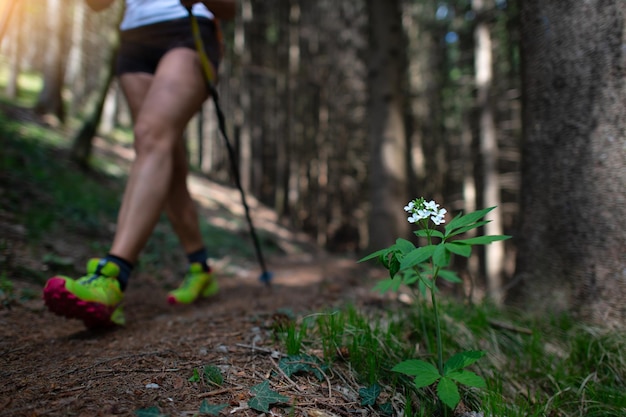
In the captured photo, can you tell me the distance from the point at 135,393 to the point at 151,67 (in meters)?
1.93

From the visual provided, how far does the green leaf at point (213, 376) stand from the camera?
1189 mm

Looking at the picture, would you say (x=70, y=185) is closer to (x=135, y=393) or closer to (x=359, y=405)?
(x=135, y=393)

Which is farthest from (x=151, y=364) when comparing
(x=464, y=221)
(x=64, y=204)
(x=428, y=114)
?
(x=428, y=114)

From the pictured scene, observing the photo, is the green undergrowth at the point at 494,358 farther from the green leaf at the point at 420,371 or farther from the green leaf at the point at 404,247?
the green leaf at the point at 404,247

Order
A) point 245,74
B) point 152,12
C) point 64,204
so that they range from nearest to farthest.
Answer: point 152,12 → point 64,204 → point 245,74

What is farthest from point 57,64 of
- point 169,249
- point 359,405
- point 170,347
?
point 359,405

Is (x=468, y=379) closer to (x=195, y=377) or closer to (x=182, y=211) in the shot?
(x=195, y=377)

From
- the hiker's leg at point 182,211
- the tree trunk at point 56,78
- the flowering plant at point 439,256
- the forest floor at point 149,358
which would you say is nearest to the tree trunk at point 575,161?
the forest floor at point 149,358

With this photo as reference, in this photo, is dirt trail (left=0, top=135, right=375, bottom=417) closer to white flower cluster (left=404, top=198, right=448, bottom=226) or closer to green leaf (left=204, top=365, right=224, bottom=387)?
green leaf (left=204, top=365, right=224, bottom=387)

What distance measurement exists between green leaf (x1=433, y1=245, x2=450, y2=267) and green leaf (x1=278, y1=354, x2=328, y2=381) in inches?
24.3

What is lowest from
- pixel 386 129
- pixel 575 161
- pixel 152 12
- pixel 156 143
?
pixel 575 161

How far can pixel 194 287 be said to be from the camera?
2512 mm

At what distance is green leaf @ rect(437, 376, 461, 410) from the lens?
1060 millimetres

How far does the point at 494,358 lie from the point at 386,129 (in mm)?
4250
